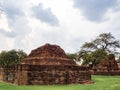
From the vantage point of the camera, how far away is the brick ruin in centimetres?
2528

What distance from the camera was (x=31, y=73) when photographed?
998 inches

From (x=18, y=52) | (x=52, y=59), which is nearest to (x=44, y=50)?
(x=52, y=59)

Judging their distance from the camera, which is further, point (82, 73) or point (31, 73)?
point (82, 73)

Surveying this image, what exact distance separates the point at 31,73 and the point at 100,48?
26.6 m

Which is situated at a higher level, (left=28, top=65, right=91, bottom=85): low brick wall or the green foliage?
the green foliage

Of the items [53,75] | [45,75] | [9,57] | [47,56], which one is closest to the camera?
[45,75]

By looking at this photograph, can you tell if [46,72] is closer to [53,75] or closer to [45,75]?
[45,75]

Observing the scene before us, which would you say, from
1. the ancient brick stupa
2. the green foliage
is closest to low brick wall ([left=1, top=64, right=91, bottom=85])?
the ancient brick stupa

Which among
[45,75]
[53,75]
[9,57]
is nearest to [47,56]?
[53,75]

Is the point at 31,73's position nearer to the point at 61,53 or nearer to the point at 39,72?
the point at 39,72

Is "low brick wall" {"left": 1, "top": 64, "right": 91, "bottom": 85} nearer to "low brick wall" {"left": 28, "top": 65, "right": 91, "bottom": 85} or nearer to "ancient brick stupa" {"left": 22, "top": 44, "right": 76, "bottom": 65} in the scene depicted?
"low brick wall" {"left": 28, "top": 65, "right": 91, "bottom": 85}

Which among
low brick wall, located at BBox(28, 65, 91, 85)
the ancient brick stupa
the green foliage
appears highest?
the green foliage

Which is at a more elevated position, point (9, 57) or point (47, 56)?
point (9, 57)

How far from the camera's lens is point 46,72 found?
2591cm
